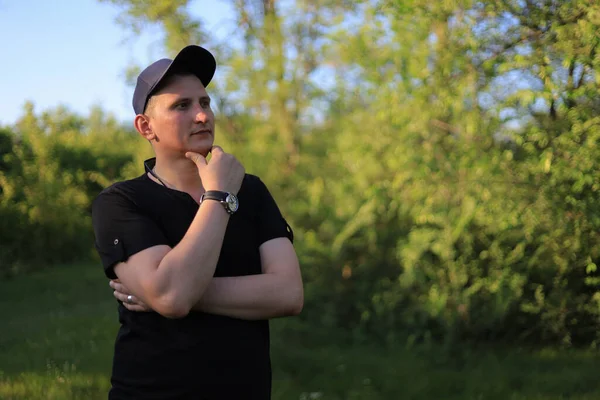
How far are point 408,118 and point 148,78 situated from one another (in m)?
5.02

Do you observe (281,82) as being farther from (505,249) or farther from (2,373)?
(2,373)

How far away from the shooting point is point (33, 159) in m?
17.1

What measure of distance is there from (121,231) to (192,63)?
649 mm

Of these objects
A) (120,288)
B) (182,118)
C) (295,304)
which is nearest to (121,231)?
(120,288)

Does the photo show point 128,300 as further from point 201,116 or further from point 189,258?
point 201,116

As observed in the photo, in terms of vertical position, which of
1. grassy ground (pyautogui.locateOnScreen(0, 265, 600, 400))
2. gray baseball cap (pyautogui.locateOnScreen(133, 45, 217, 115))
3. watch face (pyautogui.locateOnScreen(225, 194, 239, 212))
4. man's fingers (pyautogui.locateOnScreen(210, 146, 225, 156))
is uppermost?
gray baseball cap (pyautogui.locateOnScreen(133, 45, 217, 115))

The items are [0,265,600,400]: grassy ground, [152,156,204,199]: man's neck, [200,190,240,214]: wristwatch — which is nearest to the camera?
[200,190,240,214]: wristwatch

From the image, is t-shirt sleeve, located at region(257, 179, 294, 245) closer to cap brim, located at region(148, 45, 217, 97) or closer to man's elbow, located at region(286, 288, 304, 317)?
man's elbow, located at region(286, 288, 304, 317)

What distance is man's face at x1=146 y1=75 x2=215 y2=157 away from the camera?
7.92ft

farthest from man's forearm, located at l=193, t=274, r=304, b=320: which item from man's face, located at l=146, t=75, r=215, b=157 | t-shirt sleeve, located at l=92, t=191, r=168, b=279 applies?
man's face, located at l=146, t=75, r=215, b=157

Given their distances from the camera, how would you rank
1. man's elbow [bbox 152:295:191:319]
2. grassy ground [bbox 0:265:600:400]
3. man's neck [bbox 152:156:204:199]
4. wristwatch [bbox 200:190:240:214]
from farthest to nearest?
grassy ground [bbox 0:265:600:400] < man's neck [bbox 152:156:204:199] < wristwatch [bbox 200:190:240:214] < man's elbow [bbox 152:295:191:319]

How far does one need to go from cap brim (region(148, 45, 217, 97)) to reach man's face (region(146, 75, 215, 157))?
31 mm

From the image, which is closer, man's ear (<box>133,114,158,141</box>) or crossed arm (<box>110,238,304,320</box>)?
crossed arm (<box>110,238,304,320</box>)

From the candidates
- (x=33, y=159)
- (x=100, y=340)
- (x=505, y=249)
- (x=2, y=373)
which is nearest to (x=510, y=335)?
(x=505, y=249)
